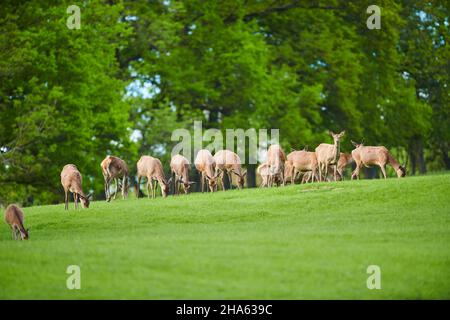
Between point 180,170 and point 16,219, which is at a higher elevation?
point 180,170

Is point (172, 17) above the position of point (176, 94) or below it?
above

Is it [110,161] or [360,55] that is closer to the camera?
[110,161]

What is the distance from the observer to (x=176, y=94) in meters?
51.9

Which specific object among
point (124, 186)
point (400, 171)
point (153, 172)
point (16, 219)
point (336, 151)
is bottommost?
point (16, 219)

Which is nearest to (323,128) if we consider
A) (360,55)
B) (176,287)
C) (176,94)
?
(360,55)

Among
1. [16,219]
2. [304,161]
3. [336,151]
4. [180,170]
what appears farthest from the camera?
[180,170]

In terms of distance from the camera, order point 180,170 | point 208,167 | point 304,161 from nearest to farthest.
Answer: point 304,161 → point 208,167 → point 180,170

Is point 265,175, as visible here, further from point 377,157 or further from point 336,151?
point 336,151

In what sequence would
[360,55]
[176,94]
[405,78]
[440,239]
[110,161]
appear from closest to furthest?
[440,239] → [110,161] → [176,94] → [360,55] → [405,78]

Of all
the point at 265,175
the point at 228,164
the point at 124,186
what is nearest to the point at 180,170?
the point at 228,164

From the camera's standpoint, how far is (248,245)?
22625 mm

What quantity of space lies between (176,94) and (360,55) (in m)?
10.1
